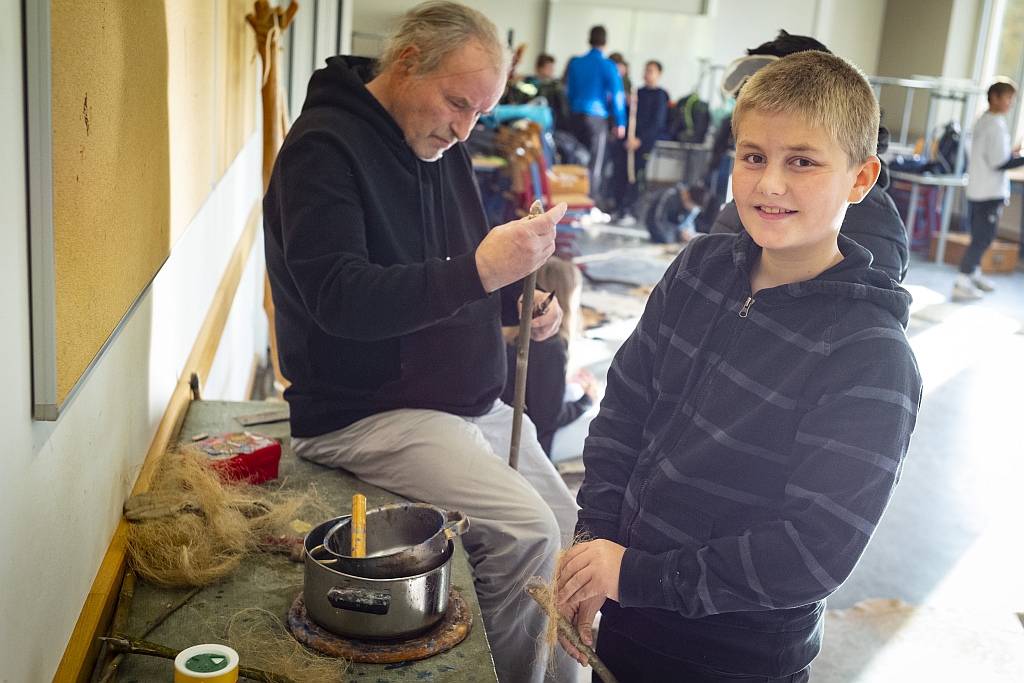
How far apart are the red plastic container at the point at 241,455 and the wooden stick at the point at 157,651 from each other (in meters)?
0.54

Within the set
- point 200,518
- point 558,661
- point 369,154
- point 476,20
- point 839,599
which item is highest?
point 476,20

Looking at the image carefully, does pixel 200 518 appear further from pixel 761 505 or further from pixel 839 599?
pixel 839 599

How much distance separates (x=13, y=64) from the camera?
3.13ft

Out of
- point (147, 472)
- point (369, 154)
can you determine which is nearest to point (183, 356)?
point (147, 472)

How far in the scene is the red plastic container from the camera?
180 cm

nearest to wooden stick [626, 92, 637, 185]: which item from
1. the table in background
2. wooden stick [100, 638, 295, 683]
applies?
the table in background

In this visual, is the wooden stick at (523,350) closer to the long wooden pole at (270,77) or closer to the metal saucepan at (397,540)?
the metal saucepan at (397,540)

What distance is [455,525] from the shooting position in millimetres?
1399

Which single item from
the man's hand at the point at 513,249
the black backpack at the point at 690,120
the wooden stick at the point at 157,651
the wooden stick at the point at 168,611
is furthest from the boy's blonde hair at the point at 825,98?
the black backpack at the point at 690,120

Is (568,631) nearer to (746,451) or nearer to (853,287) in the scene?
(746,451)

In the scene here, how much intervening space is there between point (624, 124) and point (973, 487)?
23.7ft

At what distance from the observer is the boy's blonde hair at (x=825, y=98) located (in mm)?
1210

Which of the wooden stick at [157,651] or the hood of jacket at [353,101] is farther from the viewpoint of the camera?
the hood of jacket at [353,101]

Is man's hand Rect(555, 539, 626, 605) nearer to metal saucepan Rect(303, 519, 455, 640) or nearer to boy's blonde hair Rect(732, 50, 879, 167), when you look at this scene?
metal saucepan Rect(303, 519, 455, 640)
